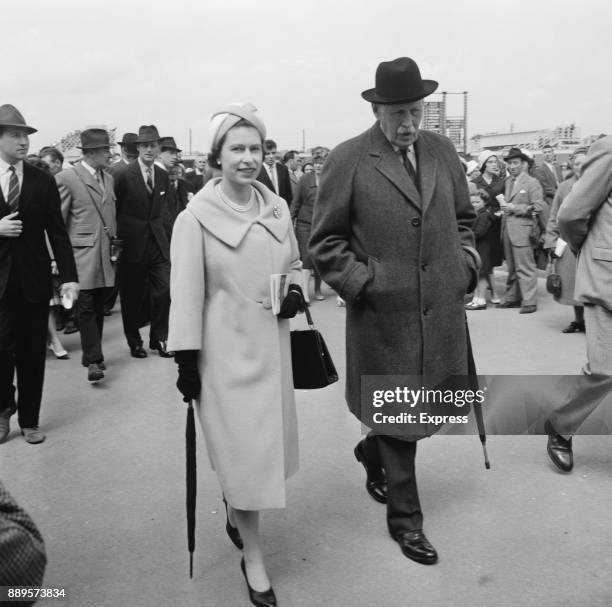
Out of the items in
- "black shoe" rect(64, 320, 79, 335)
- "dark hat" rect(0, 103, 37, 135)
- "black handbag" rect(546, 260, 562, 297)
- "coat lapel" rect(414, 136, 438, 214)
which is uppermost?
"dark hat" rect(0, 103, 37, 135)

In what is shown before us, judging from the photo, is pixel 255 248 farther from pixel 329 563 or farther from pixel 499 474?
pixel 499 474

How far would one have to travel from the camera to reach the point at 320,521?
3.76m

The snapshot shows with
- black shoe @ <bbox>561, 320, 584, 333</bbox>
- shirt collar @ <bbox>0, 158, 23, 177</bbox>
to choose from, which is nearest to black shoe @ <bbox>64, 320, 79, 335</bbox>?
shirt collar @ <bbox>0, 158, 23, 177</bbox>

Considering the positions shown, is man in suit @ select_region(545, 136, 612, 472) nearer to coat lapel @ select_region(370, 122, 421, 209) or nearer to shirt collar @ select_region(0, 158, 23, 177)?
coat lapel @ select_region(370, 122, 421, 209)

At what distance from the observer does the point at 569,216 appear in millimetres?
4125

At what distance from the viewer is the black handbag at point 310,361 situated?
3.31m

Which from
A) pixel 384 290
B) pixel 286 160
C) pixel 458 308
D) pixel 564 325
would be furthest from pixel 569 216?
pixel 286 160

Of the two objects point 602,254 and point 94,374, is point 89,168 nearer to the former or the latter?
point 94,374

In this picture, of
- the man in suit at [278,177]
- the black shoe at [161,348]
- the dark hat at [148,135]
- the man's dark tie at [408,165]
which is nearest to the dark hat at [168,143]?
the man in suit at [278,177]

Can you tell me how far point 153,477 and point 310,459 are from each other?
910 millimetres

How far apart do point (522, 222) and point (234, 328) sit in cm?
688

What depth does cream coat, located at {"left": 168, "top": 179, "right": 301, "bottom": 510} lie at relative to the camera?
301 centimetres

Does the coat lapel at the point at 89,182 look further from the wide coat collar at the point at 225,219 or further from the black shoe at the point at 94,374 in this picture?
the wide coat collar at the point at 225,219

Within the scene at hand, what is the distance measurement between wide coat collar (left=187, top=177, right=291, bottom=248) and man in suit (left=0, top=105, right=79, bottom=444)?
210 centimetres
